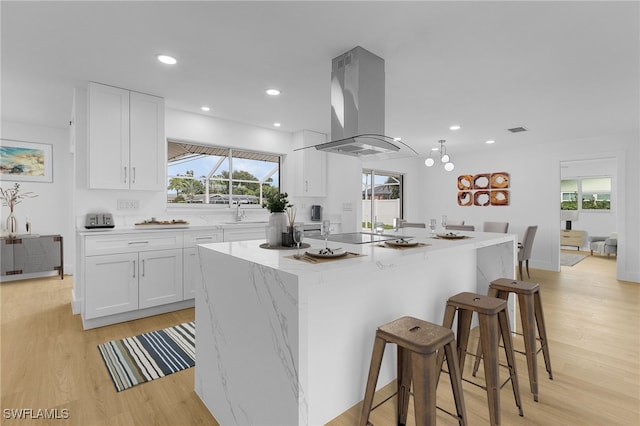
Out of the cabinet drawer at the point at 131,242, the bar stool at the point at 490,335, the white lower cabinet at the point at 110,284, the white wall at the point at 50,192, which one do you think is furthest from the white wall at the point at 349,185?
the bar stool at the point at 490,335

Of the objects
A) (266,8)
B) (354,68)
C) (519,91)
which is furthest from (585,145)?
(266,8)

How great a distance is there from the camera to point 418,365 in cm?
134

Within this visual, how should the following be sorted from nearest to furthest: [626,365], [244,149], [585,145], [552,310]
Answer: [626,365]
[552,310]
[244,149]
[585,145]

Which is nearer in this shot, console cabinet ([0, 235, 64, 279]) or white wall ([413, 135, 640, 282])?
console cabinet ([0, 235, 64, 279])

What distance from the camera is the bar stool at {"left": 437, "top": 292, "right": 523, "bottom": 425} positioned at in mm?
1647

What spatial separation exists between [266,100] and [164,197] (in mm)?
1772

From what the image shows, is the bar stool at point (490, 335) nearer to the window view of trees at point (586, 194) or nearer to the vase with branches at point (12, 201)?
the vase with branches at point (12, 201)

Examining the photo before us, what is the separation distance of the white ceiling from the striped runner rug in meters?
2.46

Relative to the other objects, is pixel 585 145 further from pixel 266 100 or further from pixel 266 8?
pixel 266 8

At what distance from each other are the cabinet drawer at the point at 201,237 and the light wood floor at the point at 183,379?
79 cm

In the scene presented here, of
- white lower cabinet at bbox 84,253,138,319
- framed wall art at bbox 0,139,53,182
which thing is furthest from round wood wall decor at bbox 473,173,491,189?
framed wall art at bbox 0,139,53,182

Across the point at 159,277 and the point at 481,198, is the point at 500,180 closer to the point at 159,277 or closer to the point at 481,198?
the point at 481,198

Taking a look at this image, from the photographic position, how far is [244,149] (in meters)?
4.80

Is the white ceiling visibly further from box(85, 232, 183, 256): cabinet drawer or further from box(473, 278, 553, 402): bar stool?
box(473, 278, 553, 402): bar stool
